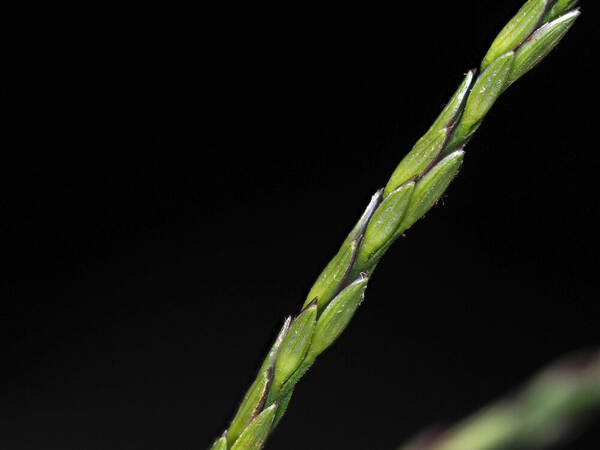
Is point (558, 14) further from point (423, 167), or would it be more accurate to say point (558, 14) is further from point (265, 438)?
point (265, 438)

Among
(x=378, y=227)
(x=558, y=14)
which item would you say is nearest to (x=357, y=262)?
(x=378, y=227)

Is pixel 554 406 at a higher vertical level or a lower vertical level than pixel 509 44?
lower

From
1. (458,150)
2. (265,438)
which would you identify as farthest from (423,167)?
(265,438)

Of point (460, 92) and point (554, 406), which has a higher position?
point (460, 92)

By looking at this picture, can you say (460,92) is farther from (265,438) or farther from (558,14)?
(265,438)

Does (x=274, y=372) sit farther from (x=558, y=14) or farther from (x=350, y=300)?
(x=558, y=14)

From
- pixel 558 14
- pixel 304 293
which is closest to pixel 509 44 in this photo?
pixel 558 14
